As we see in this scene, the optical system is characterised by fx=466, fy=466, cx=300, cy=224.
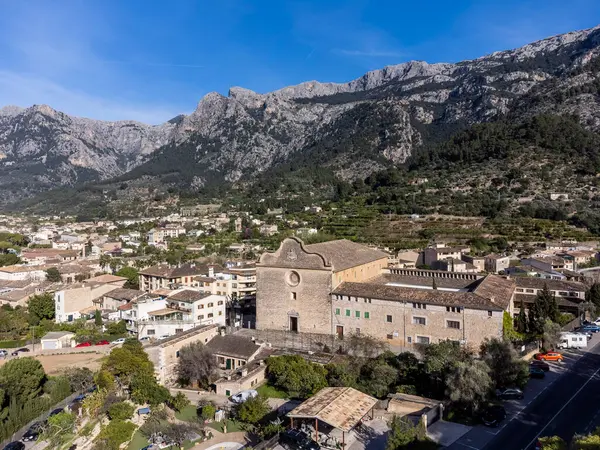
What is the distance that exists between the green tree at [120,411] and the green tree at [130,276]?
37809 mm

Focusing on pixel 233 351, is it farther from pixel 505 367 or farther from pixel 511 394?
pixel 511 394

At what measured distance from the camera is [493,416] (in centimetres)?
2264

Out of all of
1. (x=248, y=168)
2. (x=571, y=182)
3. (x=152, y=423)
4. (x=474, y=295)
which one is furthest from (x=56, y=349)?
(x=248, y=168)

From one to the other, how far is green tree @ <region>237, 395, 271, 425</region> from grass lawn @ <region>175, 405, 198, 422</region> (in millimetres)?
3216

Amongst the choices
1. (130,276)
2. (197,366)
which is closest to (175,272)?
(130,276)

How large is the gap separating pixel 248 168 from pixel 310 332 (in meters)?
165

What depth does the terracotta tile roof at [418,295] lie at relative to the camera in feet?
100

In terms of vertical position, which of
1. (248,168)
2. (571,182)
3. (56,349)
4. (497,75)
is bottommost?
(56,349)

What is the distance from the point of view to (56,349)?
42719 millimetres

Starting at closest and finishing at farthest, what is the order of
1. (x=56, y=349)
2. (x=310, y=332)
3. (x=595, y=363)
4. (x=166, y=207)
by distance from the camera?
(x=595, y=363), (x=310, y=332), (x=56, y=349), (x=166, y=207)

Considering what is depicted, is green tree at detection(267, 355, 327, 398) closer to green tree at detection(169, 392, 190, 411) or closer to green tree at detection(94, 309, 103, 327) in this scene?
green tree at detection(169, 392, 190, 411)

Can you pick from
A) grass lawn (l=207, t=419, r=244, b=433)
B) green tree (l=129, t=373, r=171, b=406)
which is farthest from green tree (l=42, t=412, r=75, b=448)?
grass lawn (l=207, t=419, r=244, b=433)

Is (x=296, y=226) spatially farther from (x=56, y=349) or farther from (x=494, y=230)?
(x=56, y=349)

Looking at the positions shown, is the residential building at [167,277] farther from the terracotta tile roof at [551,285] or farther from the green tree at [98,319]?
the terracotta tile roof at [551,285]
